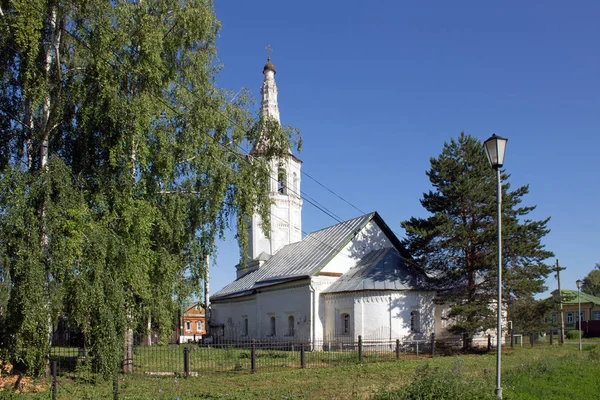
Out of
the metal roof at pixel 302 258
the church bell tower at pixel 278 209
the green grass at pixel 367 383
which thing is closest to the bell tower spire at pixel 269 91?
the church bell tower at pixel 278 209

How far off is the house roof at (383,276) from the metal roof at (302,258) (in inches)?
63.5

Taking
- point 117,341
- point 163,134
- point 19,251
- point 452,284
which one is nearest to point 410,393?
point 117,341

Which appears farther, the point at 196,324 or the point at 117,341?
the point at 196,324

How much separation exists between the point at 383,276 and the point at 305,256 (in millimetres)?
7215

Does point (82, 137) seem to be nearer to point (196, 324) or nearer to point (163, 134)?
point (163, 134)

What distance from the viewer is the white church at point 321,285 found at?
86.8 feet

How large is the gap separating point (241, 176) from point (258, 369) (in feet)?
22.6

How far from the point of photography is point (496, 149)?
10984 mm

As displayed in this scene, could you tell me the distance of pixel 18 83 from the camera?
14820 millimetres

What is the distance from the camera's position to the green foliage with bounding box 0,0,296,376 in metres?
12.9

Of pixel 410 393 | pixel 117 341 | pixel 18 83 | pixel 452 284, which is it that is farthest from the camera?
pixel 452 284

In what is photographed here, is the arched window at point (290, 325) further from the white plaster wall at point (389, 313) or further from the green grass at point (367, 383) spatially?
the green grass at point (367, 383)

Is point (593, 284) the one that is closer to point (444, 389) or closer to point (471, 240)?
point (471, 240)

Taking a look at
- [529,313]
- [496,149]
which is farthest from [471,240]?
[496,149]
